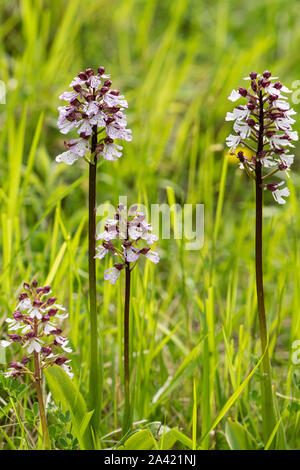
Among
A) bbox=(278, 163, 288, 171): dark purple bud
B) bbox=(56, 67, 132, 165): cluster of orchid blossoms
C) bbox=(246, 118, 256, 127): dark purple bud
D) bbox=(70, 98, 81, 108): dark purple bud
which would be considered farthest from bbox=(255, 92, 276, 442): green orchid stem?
bbox=(70, 98, 81, 108): dark purple bud

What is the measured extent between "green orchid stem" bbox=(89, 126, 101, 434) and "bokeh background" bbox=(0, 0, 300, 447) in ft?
0.79

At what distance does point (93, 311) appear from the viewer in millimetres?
1828

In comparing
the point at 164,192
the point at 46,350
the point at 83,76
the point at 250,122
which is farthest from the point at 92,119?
the point at 164,192

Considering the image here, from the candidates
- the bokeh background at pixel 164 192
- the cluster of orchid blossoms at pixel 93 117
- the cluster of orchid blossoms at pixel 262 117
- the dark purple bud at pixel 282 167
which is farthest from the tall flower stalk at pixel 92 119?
the bokeh background at pixel 164 192

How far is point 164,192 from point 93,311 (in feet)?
8.26

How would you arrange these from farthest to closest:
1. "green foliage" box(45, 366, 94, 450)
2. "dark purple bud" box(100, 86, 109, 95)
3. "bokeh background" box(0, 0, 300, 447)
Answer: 1. "bokeh background" box(0, 0, 300, 447)
2. "green foliage" box(45, 366, 94, 450)
3. "dark purple bud" box(100, 86, 109, 95)

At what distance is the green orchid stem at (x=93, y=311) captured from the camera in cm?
169

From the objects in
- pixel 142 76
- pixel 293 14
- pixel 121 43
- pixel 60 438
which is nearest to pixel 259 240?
pixel 60 438

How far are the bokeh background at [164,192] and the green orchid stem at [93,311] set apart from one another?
0.79ft

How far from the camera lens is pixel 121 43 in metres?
5.34

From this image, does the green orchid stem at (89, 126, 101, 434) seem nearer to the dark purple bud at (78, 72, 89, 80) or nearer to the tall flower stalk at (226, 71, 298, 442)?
the dark purple bud at (78, 72, 89, 80)

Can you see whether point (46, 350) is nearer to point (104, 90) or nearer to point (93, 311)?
point (93, 311)

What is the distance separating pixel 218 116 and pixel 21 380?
9.57 feet

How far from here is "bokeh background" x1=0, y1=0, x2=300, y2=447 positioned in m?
2.35
